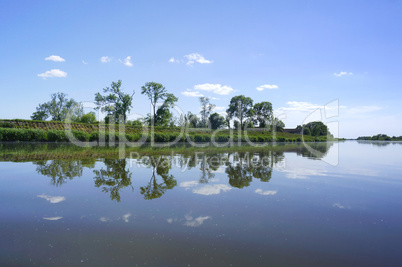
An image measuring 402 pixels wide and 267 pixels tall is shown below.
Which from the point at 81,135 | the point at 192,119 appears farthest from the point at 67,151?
the point at 192,119

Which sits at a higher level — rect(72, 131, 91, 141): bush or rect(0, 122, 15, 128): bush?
rect(0, 122, 15, 128): bush

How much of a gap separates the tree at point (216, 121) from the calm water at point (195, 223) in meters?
87.8

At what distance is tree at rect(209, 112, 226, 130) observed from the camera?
95637 mm

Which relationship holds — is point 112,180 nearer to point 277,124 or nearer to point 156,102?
point 156,102

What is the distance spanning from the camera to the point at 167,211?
4.93 m

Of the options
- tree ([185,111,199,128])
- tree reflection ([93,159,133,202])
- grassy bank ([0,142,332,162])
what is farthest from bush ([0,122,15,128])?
tree ([185,111,199,128])

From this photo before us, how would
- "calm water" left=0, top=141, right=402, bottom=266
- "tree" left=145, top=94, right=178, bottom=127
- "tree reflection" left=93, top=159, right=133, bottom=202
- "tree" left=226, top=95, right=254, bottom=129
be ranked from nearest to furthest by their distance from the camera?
"calm water" left=0, top=141, right=402, bottom=266
"tree reflection" left=93, top=159, right=133, bottom=202
"tree" left=145, top=94, right=178, bottom=127
"tree" left=226, top=95, right=254, bottom=129

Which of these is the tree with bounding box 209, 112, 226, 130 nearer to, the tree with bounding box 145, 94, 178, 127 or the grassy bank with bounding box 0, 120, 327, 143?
the tree with bounding box 145, 94, 178, 127

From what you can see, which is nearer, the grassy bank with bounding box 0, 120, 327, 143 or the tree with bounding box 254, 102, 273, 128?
the grassy bank with bounding box 0, 120, 327, 143

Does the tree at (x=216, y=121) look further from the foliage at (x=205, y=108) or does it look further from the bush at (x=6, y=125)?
the bush at (x=6, y=125)

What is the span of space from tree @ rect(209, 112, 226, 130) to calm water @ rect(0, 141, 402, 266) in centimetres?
8785

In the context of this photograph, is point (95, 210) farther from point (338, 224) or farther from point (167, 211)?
point (338, 224)

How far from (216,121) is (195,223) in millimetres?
91914

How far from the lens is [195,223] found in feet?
14.3
